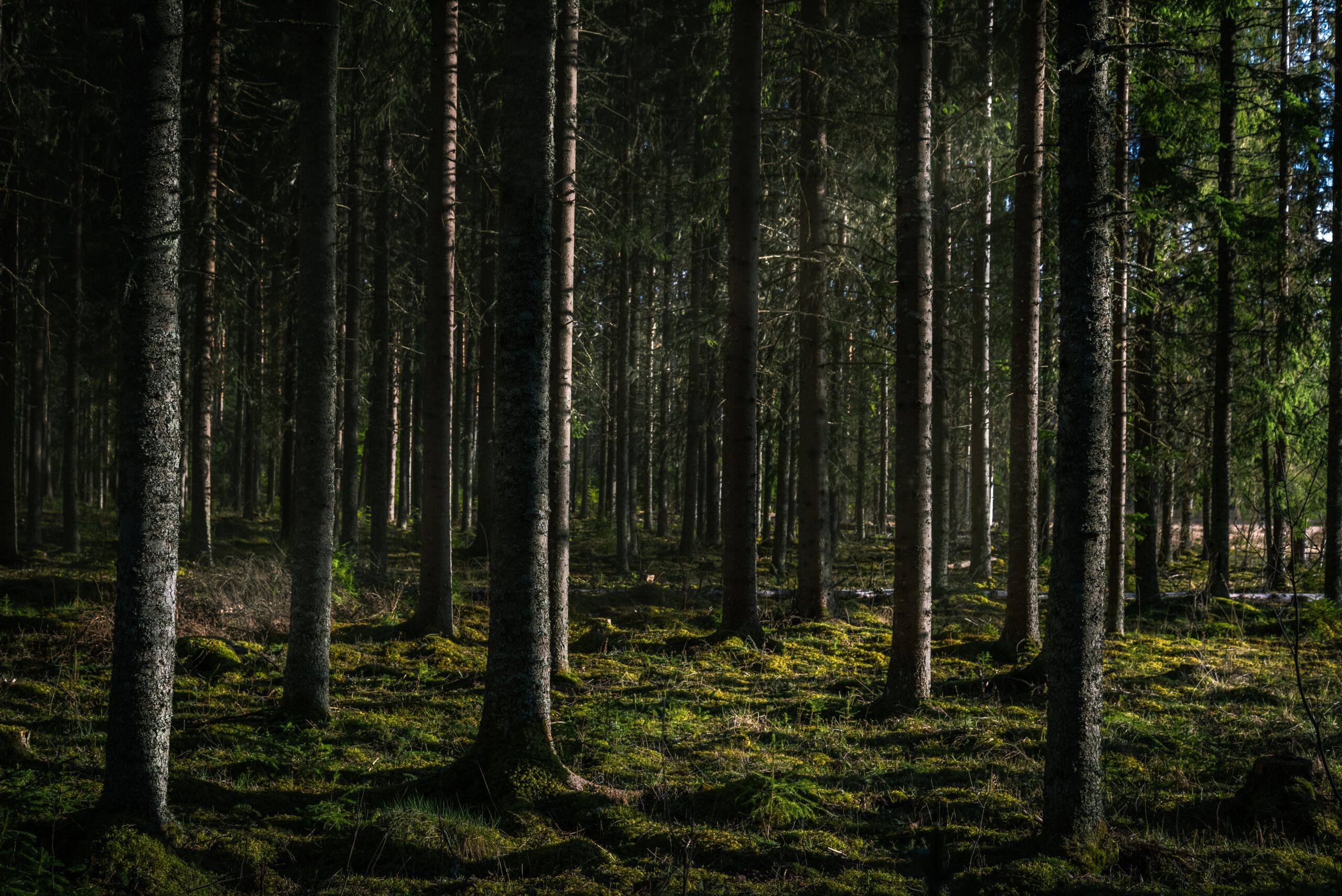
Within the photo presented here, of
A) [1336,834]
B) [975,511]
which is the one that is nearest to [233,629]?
[1336,834]

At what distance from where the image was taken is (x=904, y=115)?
818 centimetres

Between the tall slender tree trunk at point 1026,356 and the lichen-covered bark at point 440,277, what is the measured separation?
6912 millimetres

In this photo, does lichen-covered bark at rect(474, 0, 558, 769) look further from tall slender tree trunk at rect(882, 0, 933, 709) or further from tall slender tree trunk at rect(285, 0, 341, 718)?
tall slender tree trunk at rect(882, 0, 933, 709)

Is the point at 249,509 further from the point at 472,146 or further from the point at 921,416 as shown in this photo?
the point at 921,416

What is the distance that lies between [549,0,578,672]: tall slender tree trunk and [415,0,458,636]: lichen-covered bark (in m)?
1.64

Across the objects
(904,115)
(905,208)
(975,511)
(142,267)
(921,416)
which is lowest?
(975,511)

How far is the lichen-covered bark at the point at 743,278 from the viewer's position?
10734 millimetres

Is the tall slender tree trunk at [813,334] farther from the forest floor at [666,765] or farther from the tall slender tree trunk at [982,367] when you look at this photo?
the tall slender tree trunk at [982,367]

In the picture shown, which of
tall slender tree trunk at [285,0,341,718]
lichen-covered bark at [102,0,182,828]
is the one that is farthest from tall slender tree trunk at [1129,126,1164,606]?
lichen-covered bark at [102,0,182,828]

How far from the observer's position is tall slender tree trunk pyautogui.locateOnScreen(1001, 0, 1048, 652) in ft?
32.8

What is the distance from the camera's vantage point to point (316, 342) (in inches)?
275

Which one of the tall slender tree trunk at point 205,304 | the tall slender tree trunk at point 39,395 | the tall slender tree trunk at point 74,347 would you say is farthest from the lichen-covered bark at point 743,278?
the tall slender tree trunk at point 39,395

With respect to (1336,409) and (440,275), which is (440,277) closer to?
(440,275)

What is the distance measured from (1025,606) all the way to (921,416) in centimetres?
379
